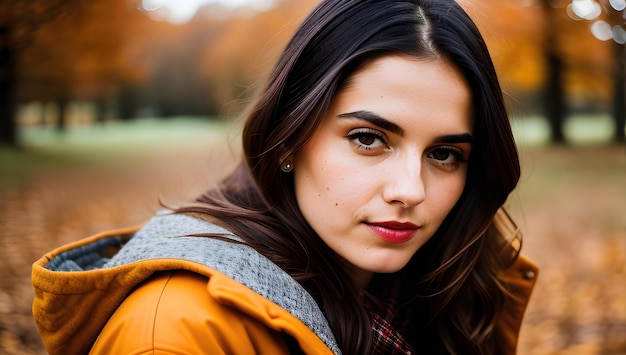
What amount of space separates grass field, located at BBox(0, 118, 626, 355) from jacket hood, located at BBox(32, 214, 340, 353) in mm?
756

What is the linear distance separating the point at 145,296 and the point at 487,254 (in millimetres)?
1554

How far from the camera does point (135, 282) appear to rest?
135cm

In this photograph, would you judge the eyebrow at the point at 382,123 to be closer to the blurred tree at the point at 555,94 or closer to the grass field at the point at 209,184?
the grass field at the point at 209,184

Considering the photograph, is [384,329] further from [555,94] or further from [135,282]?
[555,94]

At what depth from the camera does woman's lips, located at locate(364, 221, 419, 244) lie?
1.63m

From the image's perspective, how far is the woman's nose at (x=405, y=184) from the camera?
1559mm

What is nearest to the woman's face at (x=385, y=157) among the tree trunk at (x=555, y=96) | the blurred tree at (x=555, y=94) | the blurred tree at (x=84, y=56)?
the blurred tree at (x=84, y=56)

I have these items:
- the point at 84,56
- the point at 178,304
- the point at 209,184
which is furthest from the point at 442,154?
the point at 84,56

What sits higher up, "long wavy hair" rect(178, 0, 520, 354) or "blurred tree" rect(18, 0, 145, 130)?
"blurred tree" rect(18, 0, 145, 130)

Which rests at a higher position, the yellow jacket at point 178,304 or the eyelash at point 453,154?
the eyelash at point 453,154

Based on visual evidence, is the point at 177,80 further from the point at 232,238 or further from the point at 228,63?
the point at 232,238

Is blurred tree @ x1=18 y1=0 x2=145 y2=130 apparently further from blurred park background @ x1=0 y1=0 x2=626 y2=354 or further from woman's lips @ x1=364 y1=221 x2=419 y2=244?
woman's lips @ x1=364 y1=221 x2=419 y2=244

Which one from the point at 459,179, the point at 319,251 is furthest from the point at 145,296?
the point at 459,179

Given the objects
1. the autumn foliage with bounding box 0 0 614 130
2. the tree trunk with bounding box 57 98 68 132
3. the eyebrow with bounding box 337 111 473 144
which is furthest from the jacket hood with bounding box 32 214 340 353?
the tree trunk with bounding box 57 98 68 132
